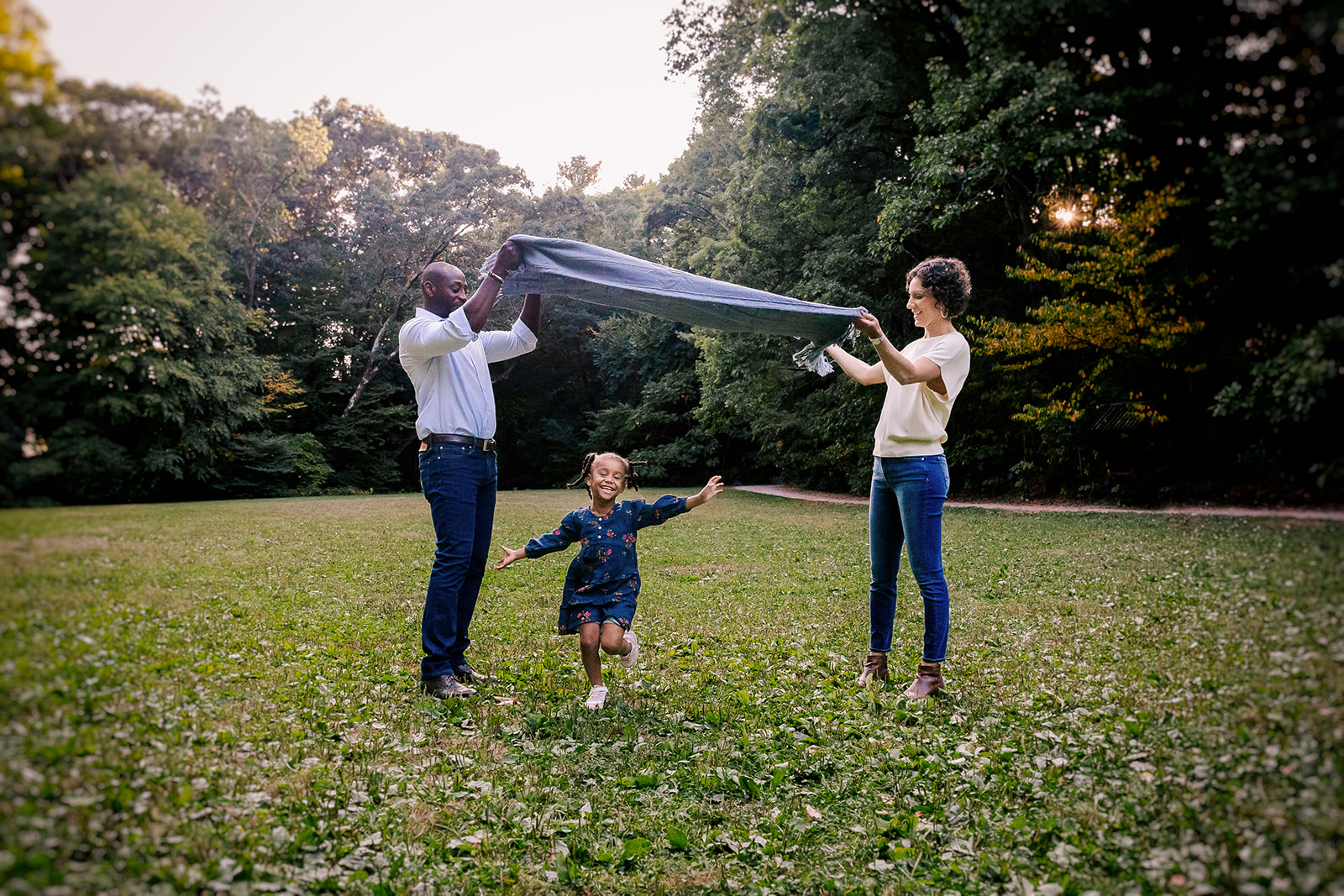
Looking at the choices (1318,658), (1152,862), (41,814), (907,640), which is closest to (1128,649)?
(1152,862)

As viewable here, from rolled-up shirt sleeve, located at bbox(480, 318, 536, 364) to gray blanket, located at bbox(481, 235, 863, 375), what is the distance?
Result: 0.83ft

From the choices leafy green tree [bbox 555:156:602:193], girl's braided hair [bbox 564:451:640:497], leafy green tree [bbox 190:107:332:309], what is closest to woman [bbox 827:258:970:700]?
girl's braided hair [bbox 564:451:640:497]

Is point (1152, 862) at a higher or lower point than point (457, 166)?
lower

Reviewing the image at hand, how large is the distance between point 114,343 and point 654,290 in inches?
114

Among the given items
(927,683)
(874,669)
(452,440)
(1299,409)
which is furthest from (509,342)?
(1299,409)

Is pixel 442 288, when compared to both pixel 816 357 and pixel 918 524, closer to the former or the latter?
pixel 816 357

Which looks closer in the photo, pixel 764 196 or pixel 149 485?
pixel 149 485

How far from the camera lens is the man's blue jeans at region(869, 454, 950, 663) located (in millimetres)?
4246

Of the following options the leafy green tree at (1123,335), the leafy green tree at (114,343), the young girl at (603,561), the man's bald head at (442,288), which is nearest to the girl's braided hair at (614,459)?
the young girl at (603,561)

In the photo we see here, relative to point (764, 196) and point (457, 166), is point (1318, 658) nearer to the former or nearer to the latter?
point (764, 196)

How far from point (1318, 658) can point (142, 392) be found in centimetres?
335

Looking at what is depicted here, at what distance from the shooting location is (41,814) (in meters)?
1.57

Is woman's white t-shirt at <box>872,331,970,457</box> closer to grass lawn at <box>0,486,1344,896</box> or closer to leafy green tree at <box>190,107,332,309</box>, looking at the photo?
grass lawn at <box>0,486,1344,896</box>

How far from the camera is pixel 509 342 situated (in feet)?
16.6
